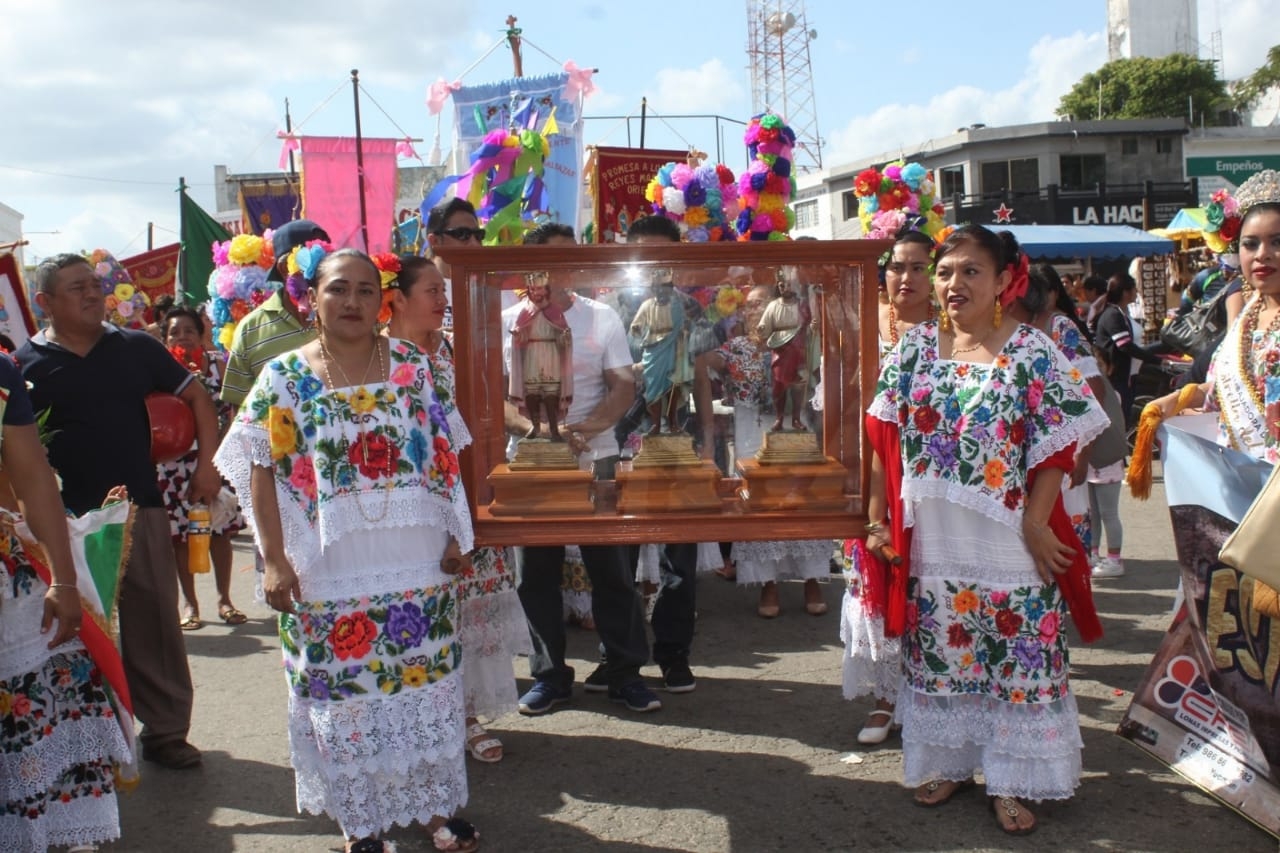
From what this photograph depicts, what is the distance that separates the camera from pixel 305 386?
11.0 ft

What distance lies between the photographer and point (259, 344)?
496 centimetres

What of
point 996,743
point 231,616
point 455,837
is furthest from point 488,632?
point 231,616

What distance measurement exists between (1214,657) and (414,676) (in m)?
2.52

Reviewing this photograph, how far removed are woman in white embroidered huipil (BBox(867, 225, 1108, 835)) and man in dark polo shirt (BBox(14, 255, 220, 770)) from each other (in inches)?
106

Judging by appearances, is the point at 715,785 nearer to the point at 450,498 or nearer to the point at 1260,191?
the point at 450,498

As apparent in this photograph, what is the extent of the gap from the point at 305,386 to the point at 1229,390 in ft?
9.86

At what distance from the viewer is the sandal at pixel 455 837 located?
3.53m

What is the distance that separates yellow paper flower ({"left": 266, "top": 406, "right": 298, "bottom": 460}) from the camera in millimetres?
3324

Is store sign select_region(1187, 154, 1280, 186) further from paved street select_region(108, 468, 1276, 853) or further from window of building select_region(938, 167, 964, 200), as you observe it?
paved street select_region(108, 468, 1276, 853)

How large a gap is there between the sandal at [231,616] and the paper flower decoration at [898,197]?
4473 millimetres

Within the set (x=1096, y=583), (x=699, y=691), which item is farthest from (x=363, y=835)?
(x=1096, y=583)

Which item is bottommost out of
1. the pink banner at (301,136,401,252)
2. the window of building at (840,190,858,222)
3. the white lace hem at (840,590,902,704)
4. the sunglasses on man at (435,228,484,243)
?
the white lace hem at (840,590,902,704)

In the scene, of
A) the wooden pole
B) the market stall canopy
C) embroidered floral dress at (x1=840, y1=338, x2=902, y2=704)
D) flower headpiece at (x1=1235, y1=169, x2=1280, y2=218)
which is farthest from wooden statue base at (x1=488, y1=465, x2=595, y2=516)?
the market stall canopy

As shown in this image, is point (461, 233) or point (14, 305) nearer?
point (461, 233)
